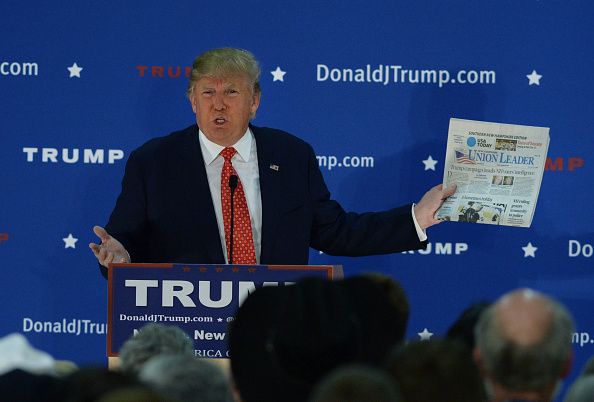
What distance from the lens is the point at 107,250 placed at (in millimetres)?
3881

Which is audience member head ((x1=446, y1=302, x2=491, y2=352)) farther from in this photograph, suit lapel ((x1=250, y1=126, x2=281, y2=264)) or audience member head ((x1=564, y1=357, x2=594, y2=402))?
suit lapel ((x1=250, y1=126, x2=281, y2=264))

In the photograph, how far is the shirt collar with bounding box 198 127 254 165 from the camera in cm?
443

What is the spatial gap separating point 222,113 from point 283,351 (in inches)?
85.1

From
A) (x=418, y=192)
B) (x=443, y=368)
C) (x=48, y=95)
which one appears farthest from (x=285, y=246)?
(x=443, y=368)

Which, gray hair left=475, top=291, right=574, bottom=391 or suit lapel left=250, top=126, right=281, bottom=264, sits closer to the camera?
gray hair left=475, top=291, right=574, bottom=391

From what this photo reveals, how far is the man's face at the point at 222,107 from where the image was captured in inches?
174

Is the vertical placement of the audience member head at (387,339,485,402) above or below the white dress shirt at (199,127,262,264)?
below

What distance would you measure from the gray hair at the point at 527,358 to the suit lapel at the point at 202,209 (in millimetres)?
2205

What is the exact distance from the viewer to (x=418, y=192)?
18.0 feet

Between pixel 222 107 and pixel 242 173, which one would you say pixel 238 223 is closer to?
pixel 242 173

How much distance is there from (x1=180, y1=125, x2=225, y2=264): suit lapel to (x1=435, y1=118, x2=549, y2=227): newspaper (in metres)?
0.89

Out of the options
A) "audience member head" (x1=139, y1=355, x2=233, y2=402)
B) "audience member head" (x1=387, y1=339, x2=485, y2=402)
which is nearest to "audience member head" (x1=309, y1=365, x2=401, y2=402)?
"audience member head" (x1=387, y1=339, x2=485, y2=402)

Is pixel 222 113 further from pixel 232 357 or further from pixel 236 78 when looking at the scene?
pixel 232 357

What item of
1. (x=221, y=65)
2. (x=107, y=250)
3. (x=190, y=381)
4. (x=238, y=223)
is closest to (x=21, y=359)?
(x=190, y=381)
